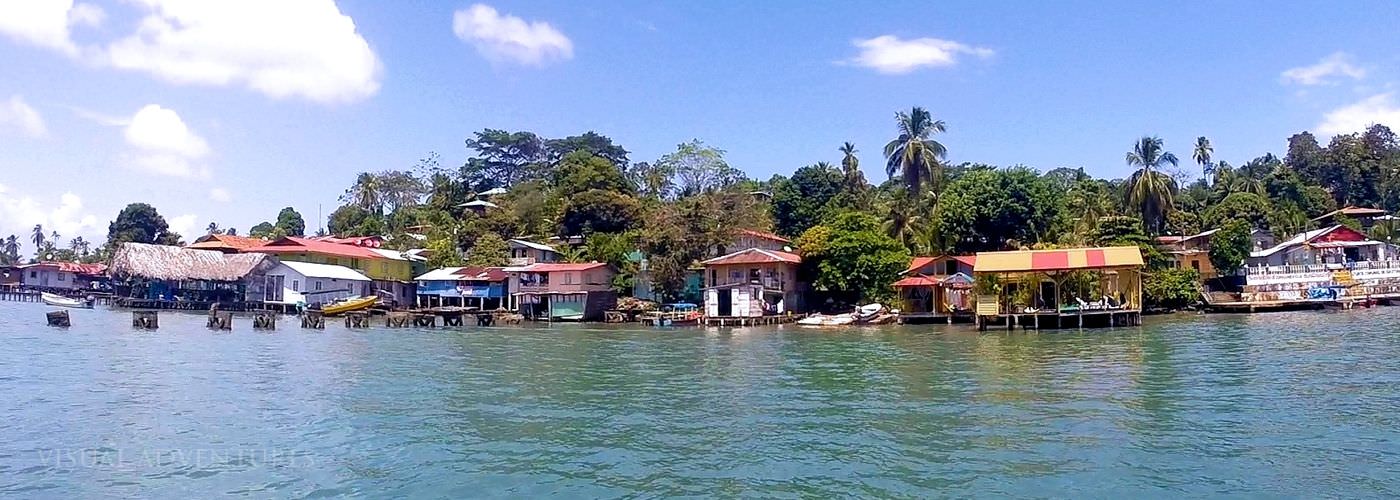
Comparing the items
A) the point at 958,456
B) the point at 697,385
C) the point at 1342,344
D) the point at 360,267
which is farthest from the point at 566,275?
the point at 958,456

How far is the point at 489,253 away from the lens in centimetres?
6212

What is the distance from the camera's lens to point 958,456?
43.3 feet

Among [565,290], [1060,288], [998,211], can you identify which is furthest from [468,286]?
[1060,288]

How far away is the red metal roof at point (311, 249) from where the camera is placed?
61.4m

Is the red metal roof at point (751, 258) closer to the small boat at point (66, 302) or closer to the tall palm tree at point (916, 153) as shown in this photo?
the tall palm tree at point (916, 153)

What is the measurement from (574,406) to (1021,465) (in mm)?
8861

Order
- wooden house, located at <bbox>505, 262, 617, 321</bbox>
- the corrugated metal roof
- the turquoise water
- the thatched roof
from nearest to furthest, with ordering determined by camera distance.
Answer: the turquoise water < wooden house, located at <bbox>505, 262, 617, 321</bbox> < the corrugated metal roof < the thatched roof

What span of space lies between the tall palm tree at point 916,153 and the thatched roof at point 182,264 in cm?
4102

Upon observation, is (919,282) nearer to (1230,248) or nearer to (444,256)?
(1230,248)

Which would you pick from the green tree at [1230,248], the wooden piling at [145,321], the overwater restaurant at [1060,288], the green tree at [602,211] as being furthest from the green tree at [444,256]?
the green tree at [1230,248]

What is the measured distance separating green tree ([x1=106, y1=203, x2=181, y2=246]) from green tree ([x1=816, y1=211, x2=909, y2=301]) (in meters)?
66.8

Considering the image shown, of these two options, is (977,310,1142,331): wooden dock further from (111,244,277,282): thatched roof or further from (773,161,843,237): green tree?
(111,244,277,282): thatched roof

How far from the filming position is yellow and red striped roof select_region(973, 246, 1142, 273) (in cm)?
3850

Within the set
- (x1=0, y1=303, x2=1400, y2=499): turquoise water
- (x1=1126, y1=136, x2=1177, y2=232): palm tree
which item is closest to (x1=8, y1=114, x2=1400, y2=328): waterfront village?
(x1=1126, y1=136, x2=1177, y2=232): palm tree
